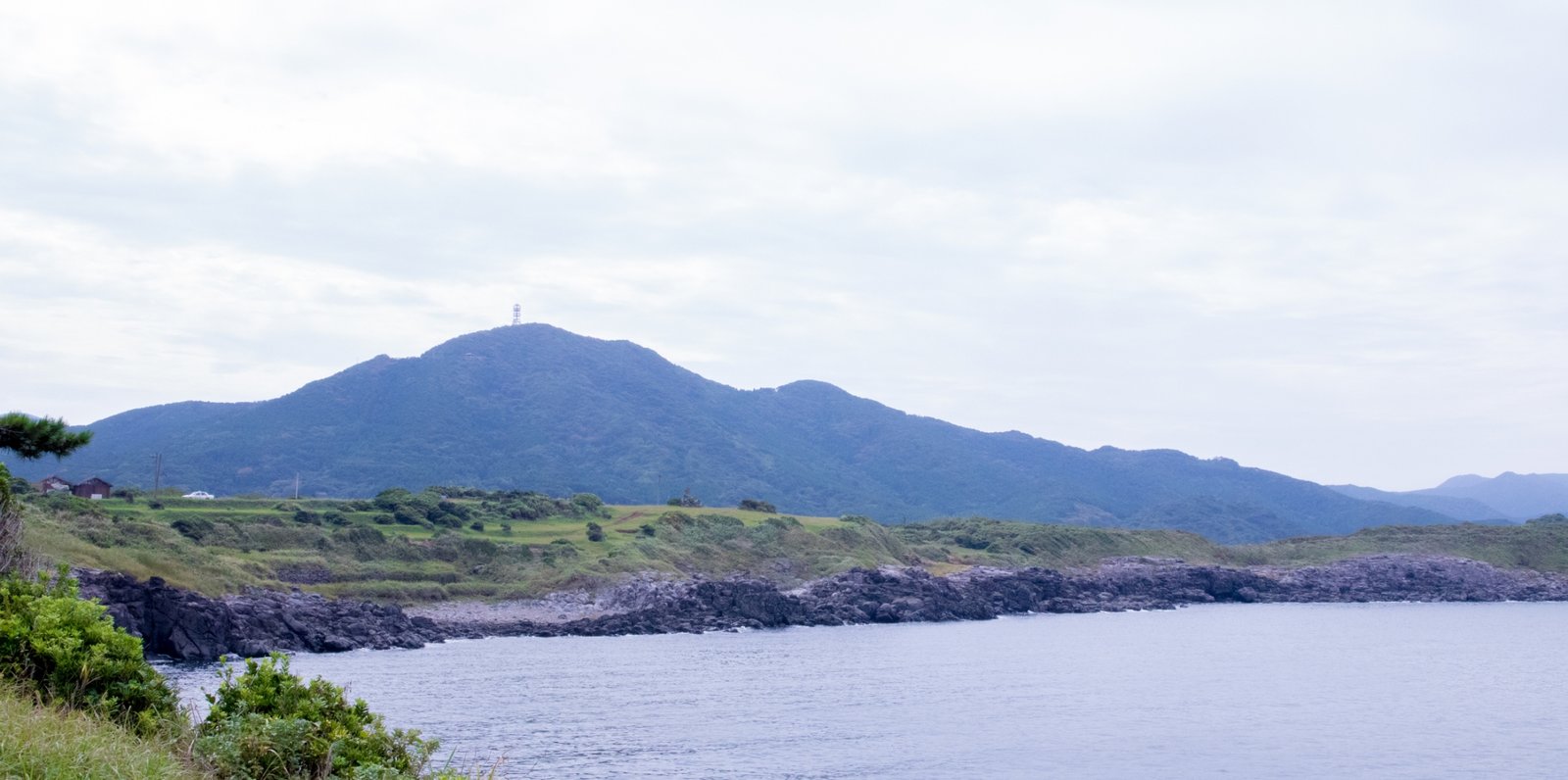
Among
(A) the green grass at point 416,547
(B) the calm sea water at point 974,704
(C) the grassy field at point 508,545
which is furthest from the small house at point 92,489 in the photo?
(B) the calm sea water at point 974,704

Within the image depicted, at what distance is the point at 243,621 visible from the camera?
5744 cm

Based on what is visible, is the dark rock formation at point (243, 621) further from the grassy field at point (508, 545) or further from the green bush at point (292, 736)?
the green bush at point (292, 736)

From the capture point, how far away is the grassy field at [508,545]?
66.0m

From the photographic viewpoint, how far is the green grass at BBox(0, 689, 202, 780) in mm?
10062

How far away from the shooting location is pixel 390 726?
3625cm

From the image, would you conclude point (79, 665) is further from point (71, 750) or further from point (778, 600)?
point (778, 600)

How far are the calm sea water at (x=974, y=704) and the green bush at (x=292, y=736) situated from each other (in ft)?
60.9

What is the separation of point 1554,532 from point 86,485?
151841 mm

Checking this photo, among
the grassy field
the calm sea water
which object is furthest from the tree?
the grassy field

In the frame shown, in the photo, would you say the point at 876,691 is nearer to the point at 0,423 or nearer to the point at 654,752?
the point at 654,752

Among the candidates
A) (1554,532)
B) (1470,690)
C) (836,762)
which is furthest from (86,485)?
(1554,532)

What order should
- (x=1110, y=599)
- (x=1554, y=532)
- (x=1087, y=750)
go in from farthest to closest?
1. (x=1554, y=532)
2. (x=1110, y=599)
3. (x=1087, y=750)

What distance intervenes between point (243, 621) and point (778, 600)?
3719 centimetres

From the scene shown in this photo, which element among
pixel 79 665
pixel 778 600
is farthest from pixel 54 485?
pixel 79 665
